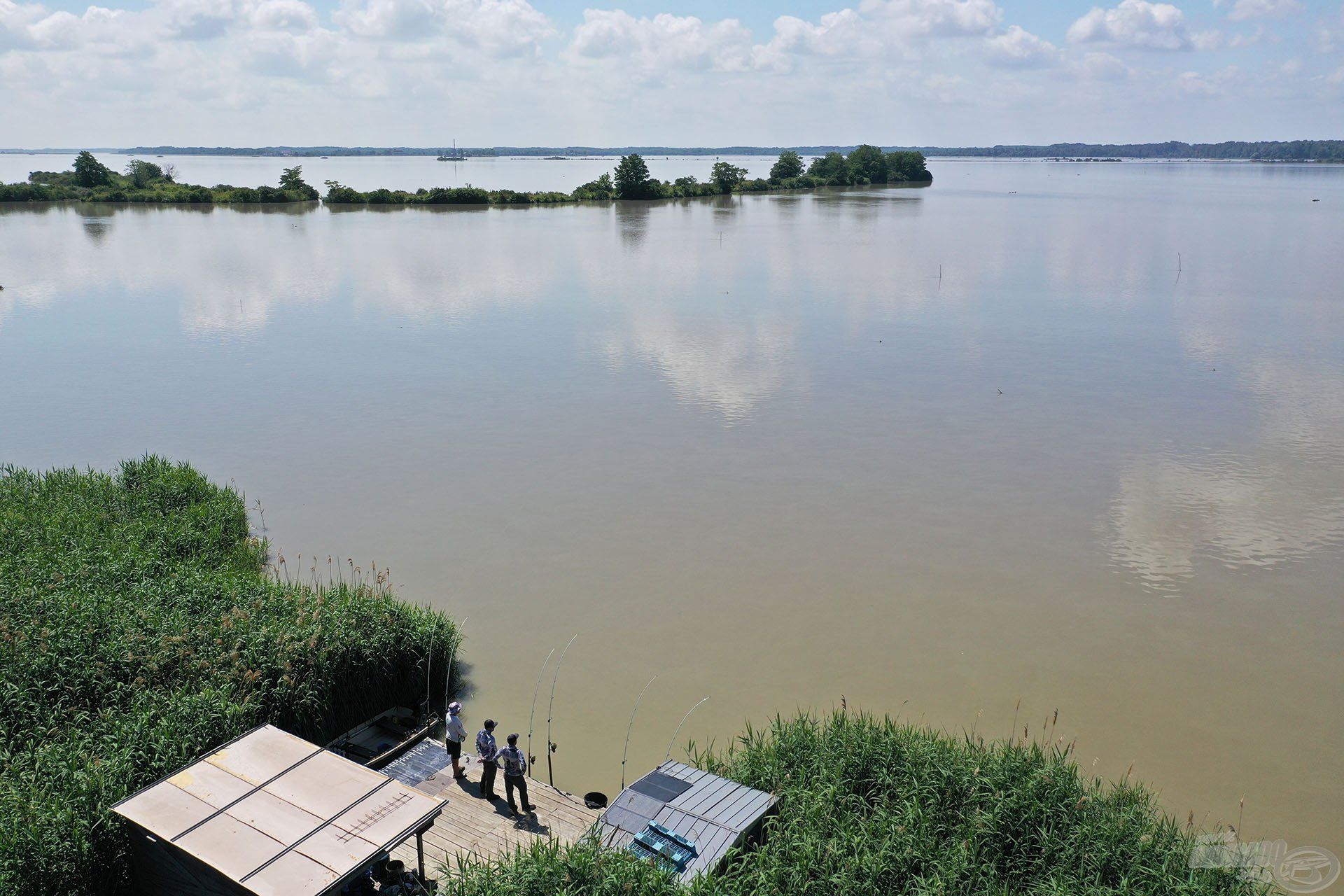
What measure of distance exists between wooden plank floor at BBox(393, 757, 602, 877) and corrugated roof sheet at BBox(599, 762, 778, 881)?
0.64 metres

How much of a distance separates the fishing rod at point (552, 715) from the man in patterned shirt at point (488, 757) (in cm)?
→ 75

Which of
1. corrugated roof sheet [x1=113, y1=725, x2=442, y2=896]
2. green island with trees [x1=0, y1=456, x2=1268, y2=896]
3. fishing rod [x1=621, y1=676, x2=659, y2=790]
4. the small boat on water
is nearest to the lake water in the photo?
fishing rod [x1=621, y1=676, x2=659, y2=790]

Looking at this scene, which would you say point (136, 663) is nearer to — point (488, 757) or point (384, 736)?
point (384, 736)

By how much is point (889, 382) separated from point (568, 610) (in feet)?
54.7

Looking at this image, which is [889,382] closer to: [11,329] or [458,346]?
[458,346]

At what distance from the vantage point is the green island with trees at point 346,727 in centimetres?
838

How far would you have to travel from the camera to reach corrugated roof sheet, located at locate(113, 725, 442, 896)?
7.66 m

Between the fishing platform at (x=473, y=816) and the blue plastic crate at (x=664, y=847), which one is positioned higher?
the blue plastic crate at (x=664, y=847)

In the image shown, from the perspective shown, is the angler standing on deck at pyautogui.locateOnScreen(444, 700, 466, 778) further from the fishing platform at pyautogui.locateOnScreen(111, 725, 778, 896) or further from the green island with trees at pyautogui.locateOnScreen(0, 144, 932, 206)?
the green island with trees at pyautogui.locateOnScreen(0, 144, 932, 206)

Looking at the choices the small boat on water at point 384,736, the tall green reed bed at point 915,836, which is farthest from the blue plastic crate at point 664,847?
the small boat on water at point 384,736

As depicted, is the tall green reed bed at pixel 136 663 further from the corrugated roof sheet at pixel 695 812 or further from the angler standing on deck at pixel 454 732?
the corrugated roof sheet at pixel 695 812

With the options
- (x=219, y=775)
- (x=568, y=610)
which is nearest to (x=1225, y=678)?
(x=568, y=610)

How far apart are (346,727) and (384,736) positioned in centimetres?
57

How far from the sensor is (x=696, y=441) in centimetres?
2361
